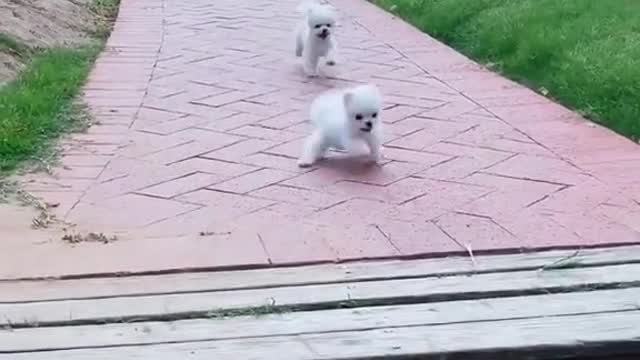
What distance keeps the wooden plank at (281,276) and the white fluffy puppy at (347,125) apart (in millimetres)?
1042

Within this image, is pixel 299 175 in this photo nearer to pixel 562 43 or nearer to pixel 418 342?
pixel 418 342

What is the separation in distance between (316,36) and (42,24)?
5.82 ft

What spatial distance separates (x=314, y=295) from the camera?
8.30ft

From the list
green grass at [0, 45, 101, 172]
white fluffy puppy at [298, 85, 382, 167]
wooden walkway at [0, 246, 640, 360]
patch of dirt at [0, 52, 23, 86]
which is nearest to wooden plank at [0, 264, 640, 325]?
wooden walkway at [0, 246, 640, 360]

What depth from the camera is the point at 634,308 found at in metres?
2.51

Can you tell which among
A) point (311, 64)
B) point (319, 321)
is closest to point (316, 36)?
point (311, 64)

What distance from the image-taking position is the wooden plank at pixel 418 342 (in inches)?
89.1

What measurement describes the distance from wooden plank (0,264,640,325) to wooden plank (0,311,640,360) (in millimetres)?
150

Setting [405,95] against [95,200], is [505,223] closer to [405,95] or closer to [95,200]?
[95,200]

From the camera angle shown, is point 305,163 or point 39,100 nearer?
point 305,163

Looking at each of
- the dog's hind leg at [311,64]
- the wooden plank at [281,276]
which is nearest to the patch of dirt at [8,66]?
the dog's hind leg at [311,64]

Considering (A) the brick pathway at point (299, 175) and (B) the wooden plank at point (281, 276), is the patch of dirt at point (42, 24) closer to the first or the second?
(A) the brick pathway at point (299, 175)

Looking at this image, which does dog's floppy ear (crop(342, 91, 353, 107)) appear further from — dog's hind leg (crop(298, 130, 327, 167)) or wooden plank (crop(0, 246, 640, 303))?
wooden plank (crop(0, 246, 640, 303))

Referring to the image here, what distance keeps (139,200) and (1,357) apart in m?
1.17
